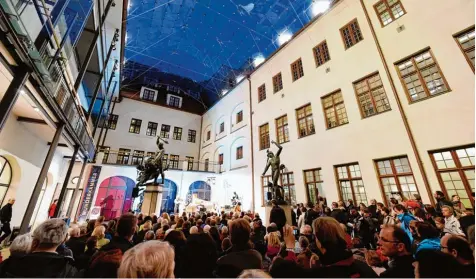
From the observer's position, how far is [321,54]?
10.1 m

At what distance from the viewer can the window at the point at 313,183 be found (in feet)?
29.4

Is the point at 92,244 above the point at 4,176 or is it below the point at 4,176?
below

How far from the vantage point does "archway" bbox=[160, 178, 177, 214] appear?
1505cm

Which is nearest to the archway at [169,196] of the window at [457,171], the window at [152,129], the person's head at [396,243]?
the window at [152,129]

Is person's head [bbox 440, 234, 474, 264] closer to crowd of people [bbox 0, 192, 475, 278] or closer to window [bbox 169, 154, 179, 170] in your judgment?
crowd of people [bbox 0, 192, 475, 278]

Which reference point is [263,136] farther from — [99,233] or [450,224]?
[99,233]

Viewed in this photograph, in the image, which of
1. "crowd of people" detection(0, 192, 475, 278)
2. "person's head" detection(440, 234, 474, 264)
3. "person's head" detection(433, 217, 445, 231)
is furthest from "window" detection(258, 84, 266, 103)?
"person's head" detection(440, 234, 474, 264)

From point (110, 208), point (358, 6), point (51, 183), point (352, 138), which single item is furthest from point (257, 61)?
point (110, 208)

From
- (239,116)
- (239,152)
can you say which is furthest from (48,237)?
(239,116)

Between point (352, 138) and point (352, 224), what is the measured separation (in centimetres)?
355

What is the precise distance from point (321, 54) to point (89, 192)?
1569 cm

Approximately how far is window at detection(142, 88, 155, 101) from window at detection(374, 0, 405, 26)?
19372 mm

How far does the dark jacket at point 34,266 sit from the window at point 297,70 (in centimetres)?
1168

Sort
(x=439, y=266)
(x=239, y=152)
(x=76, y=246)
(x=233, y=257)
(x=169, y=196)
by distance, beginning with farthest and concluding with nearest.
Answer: (x=169, y=196), (x=239, y=152), (x=76, y=246), (x=233, y=257), (x=439, y=266)
